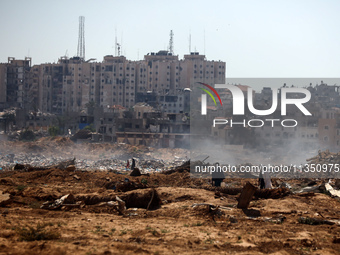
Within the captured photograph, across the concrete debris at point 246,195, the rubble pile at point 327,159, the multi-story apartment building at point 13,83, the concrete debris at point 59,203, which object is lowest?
the rubble pile at point 327,159

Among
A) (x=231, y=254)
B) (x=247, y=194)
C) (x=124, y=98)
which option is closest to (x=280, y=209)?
(x=247, y=194)

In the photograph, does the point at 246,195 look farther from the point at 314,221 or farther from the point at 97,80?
the point at 97,80

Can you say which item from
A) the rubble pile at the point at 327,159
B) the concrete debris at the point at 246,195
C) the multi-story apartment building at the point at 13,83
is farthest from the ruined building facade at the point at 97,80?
the concrete debris at the point at 246,195

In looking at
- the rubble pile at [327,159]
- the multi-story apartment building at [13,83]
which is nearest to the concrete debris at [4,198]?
the rubble pile at [327,159]

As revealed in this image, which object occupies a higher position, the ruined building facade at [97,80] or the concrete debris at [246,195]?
the ruined building facade at [97,80]

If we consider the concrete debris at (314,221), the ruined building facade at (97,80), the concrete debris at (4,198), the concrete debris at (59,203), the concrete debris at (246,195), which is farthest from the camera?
the ruined building facade at (97,80)

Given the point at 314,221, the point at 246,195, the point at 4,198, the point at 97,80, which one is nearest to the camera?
the point at 314,221

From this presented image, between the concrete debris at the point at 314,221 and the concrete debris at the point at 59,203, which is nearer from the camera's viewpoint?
the concrete debris at the point at 314,221

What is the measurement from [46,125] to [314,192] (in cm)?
5104

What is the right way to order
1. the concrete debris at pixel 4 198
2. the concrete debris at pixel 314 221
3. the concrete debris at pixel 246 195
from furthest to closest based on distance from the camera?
the concrete debris at pixel 4 198
the concrete debris at pixel 246 195
the concrete debris at pixel 314 221

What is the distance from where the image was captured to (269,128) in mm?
48438

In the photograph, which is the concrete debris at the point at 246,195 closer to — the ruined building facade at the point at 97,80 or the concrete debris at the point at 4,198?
the concrete debris at the point at 4,198

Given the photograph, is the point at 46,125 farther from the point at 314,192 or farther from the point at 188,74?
the point at 314,192

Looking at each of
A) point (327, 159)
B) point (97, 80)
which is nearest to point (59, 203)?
point (327, 159)
